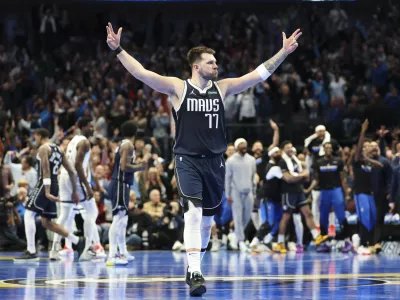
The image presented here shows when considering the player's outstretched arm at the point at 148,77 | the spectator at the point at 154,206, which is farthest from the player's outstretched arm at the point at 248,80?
the spectator at the point at 154,206

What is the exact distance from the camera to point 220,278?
40.7 ft

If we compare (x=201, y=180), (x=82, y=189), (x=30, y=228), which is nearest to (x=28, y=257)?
(x=30, y=228)

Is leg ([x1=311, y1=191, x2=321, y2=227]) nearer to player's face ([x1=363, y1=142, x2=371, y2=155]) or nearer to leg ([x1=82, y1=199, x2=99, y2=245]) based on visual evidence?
player's face ([x1=363, y1=142, x2=371, y2=155])

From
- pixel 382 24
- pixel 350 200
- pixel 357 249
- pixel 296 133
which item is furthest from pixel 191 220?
pixel 382 24

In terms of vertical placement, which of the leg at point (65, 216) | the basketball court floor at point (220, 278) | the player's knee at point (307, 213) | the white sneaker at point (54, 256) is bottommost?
the basketball court floor at point (220, 278)

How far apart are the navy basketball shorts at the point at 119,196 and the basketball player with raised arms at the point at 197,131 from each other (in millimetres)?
4854

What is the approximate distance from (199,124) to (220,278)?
2.51 meters

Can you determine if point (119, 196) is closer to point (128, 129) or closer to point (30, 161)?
point (128, 129)

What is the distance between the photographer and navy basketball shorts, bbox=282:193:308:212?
20.8 meters

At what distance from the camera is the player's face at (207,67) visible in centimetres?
1092

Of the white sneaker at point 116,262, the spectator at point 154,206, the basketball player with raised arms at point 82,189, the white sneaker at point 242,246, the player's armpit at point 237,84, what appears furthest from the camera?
the spectator at point 154,206

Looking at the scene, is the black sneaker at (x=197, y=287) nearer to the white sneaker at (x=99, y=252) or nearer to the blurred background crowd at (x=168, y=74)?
Result: the white sneaker at (x=99, y=252)

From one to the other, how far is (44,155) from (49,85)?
1540 cm

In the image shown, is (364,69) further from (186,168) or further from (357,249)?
(186,168)
